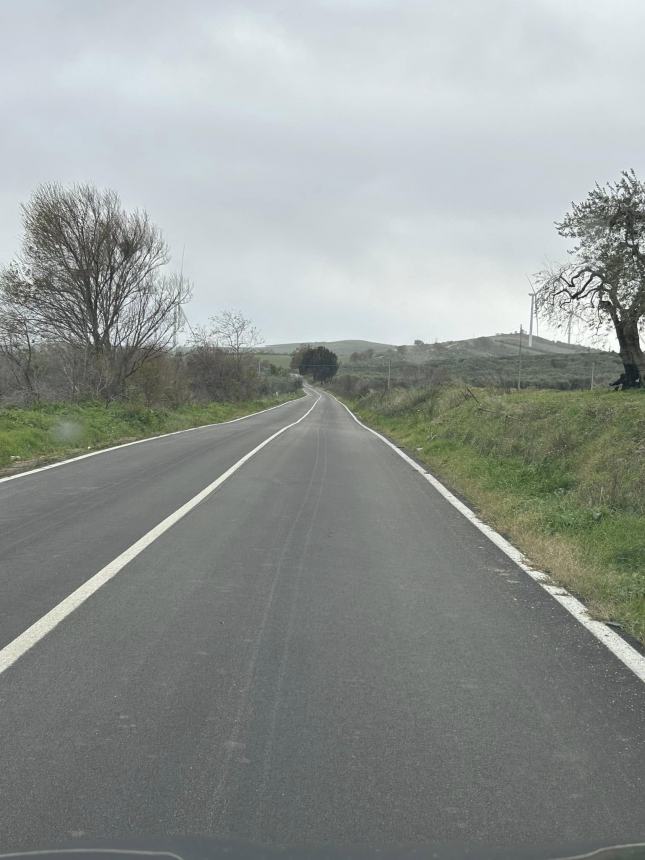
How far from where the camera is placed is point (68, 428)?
18922 millimetres

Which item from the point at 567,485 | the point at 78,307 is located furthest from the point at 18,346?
the point at 567,485

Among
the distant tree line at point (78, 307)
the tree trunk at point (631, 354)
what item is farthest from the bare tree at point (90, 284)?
the tree trunk at point (631, 354)

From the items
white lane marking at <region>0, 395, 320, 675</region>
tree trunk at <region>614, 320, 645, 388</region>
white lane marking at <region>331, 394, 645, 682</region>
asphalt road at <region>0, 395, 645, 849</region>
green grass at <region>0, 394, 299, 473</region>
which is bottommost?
white lane marking at <region>331, 394, 645, 682</region>

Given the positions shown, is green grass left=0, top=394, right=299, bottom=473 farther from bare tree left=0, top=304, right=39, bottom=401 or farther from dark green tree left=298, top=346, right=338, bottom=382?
dark green tree left=298, top=346, right=338, bottom=382

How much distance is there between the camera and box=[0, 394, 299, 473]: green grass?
15182mm

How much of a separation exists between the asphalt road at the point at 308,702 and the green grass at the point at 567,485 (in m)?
0.58

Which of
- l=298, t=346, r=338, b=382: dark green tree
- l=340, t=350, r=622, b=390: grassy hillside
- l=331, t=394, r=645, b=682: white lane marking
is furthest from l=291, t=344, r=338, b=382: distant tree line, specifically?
l=331, t=394, r=645, b=682: white lane marking

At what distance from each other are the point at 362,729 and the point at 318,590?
2.25 m

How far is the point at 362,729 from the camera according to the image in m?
3.31

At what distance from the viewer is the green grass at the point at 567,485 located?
6.11m

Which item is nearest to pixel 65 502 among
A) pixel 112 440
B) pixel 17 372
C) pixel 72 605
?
pixel 72 605

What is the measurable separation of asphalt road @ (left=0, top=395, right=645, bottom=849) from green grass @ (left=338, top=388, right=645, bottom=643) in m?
0.58

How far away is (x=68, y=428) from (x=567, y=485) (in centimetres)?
1361

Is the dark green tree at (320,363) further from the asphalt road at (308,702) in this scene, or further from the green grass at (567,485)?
the asphalt road at (308,702)
